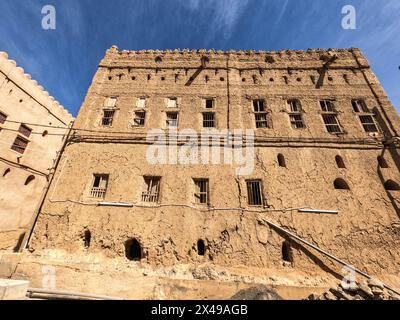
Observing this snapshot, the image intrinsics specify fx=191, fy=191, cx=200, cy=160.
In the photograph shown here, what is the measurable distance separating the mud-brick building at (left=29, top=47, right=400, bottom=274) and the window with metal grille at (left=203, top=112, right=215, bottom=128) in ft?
0.30

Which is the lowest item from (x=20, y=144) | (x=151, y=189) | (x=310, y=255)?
(x=310, y=255)

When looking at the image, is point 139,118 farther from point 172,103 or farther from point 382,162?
point 382,162

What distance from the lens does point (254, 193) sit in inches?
400

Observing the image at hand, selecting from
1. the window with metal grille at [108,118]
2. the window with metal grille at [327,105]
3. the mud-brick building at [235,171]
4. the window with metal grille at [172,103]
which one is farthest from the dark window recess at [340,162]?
the window with metal grille at [108,118]

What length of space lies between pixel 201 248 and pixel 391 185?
10.7 meters

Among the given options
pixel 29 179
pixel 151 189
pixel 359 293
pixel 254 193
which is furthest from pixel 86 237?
pixel 359 293

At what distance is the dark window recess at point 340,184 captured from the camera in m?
10.2

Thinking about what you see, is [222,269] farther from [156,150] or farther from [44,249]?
[44,249]

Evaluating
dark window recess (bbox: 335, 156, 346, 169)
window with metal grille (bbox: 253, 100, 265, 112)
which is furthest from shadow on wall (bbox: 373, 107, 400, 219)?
window with metal grille (bbox: 253, 100, 265, 112)

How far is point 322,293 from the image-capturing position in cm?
734

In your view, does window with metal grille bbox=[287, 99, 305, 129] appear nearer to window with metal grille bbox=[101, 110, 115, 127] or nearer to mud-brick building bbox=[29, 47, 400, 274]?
Result: mud-brick building bbox=[29, 47, 400, 274]

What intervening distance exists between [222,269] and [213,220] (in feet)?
6.87

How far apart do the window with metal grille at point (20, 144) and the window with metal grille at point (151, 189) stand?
1224cm

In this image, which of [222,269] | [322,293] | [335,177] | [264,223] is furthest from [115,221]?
[335,177]
